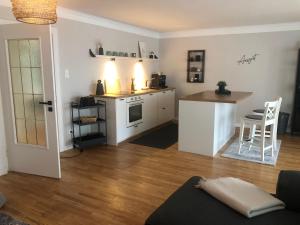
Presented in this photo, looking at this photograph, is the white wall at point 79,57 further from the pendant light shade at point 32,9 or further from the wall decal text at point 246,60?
the wall decal text at point 246,60

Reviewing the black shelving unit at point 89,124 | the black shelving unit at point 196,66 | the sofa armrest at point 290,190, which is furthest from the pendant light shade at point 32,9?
the black shelving unit at point 196,66

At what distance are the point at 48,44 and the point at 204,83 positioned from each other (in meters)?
4.17

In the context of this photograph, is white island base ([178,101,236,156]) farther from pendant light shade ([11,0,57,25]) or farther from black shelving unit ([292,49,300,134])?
pendant light shade ([11,0,57,25])

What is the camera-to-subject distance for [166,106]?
619cm

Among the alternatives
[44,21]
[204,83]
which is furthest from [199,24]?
[44,21]

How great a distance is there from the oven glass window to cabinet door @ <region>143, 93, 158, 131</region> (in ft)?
0.63

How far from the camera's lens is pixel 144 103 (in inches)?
208

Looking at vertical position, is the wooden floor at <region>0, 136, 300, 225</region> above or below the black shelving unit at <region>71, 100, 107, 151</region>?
below

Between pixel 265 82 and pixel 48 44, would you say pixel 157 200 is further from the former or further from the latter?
pixel 265 82

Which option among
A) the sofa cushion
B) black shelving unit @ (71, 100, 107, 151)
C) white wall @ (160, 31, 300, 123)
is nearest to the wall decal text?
white wall @ (160, 31, 300, 123)

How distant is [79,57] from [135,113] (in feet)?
4.88

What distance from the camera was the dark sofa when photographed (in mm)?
1553

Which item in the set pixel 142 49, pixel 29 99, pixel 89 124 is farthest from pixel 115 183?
pixel 142 49

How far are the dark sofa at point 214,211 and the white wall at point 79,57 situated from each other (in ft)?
9.77
